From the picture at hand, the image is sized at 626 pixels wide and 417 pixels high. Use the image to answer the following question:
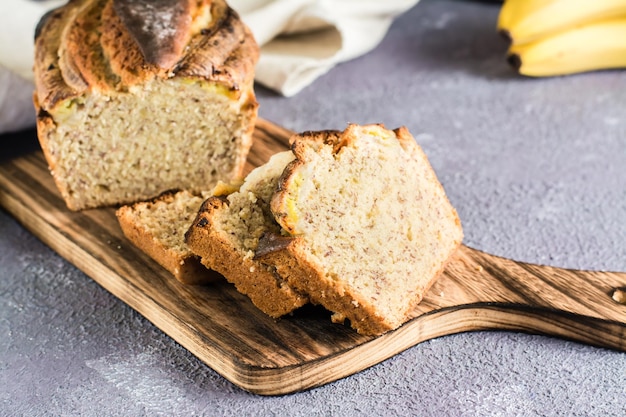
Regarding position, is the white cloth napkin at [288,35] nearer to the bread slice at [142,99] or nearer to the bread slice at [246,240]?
the bread slice at [142,99]

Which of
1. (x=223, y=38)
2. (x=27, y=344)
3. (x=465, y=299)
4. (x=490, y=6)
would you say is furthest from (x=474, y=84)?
(x=27, y=344)

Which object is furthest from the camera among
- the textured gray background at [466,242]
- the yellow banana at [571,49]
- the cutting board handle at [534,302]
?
the yellow banana at [571,49]

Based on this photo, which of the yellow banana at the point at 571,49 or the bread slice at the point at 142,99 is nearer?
the bread slice at the point at 142,99

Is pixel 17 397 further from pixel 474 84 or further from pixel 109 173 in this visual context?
pixel 474 84

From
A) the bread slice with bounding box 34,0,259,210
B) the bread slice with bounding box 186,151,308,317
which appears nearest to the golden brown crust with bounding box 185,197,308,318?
the bread slice with bounding box 186,151,308,317

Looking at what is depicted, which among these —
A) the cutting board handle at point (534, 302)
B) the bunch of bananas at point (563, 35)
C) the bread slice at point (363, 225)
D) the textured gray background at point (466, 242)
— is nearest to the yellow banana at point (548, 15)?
the bunch of bananas at point (563, 35)

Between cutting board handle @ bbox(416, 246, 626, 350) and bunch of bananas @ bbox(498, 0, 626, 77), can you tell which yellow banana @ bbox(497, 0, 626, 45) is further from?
Result: cutting board handle @ bbox(416, 246, 626, 350)
